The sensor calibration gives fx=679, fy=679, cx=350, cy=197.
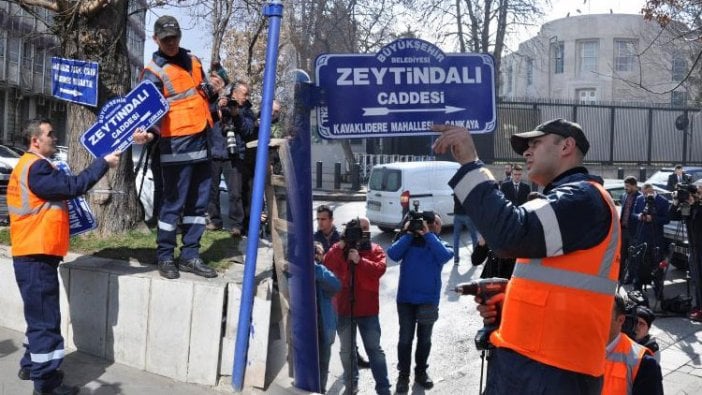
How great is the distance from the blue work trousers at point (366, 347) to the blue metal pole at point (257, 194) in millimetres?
1267

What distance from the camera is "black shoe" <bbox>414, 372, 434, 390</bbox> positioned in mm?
6271

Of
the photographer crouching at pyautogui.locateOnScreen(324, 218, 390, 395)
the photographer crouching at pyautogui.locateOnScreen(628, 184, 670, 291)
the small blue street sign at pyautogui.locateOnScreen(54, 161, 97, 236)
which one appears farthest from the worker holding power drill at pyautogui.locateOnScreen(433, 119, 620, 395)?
the photographer crouching at pyautogui.locateOnScreen(628, 184, 670, 291)

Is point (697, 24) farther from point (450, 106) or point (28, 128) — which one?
point (28, 128)

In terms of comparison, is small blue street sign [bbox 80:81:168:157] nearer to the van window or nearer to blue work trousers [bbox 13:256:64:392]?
blue work trousers [bbox 13:256:64:392]

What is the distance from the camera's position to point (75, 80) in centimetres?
582

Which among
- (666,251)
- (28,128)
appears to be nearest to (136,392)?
(28,128)

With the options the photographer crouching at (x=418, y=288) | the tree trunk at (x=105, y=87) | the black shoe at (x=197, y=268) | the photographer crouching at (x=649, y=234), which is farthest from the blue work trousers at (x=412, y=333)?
the photographer crouching at (x=649, y=234)

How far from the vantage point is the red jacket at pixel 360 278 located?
18.2 feet

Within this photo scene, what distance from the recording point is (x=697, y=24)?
33.4 feet

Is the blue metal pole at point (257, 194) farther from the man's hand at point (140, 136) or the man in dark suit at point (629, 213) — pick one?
the man in dark suit at point (629, 213)

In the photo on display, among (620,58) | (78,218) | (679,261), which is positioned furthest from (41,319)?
(620,58)

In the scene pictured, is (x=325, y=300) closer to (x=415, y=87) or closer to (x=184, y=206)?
(x=184, y=206)

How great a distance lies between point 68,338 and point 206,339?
146 cm

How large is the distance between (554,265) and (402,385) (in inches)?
150
